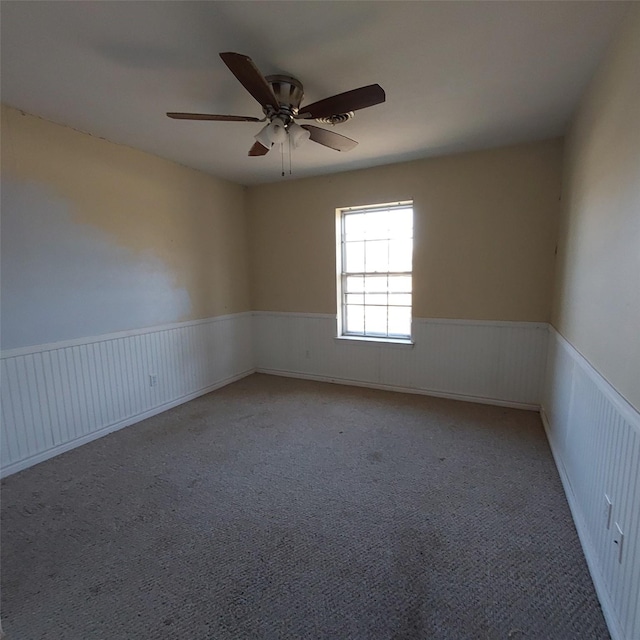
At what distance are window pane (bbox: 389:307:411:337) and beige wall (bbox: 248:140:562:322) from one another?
0.59 ft

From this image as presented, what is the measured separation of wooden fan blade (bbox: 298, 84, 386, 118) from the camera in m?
1.66

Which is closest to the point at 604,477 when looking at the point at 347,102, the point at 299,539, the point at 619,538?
the point at 619,538

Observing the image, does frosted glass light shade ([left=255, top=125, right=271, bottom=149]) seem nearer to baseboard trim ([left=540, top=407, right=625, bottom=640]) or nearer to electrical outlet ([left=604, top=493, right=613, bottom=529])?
electrical outlet ([left=604, top=493, right=613, bottom=529])

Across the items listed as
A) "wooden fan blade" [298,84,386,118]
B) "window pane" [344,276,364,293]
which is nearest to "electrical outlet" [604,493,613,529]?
"wooden fan blade" [298,84,386,118]

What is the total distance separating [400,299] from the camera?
3846mm

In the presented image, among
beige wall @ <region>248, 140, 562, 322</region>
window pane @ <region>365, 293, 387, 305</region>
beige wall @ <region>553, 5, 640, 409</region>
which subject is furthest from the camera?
window pane @ <region>365, 293, 387, 305</region>

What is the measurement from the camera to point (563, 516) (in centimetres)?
183

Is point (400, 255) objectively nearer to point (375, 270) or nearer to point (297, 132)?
point (375, 270)

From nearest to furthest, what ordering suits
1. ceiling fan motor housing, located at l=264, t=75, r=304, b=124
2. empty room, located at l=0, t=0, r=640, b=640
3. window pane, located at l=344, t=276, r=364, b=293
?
empty room, located at l=0, t=0, r=640, b=640
ceiling fan motor housing, located at l=264, t=75, r=304, b=124
window pane, located at l=344, t=276, r=364, b=293

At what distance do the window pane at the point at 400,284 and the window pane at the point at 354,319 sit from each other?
0.48 meters

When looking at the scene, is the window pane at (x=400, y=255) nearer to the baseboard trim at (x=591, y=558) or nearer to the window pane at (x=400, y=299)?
the window pane at (x=400, y=299)

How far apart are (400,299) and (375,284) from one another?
35cm

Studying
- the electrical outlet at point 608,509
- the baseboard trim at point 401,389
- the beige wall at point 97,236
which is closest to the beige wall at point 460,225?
the baseboard trim at point 401,389

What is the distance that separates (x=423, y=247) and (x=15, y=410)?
377 cm
